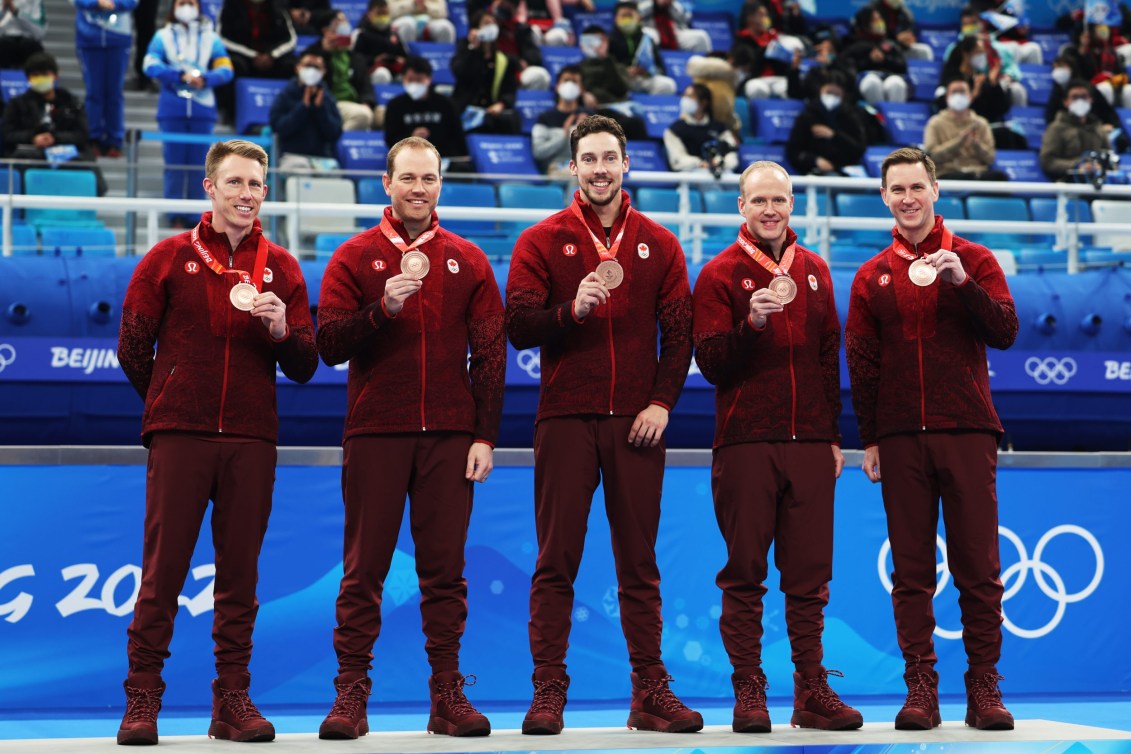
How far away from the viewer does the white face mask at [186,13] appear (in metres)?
11.3

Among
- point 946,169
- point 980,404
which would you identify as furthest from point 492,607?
point 946,169

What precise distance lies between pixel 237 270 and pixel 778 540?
2.37 metres

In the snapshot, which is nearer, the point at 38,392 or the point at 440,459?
the point at 440,459

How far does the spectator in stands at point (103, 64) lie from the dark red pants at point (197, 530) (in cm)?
680

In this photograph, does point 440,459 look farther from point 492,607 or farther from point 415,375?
point 492,607

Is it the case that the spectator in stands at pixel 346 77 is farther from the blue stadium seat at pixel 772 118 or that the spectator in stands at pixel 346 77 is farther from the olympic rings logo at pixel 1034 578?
the olympic rings logo at pixel 1034 578

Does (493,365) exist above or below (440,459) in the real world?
above

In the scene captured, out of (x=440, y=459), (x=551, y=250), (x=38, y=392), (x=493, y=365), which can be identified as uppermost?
(x=551, y=250)

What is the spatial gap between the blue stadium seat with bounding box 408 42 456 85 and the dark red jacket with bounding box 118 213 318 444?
1103 centimetres

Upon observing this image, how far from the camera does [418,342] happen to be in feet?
17.9

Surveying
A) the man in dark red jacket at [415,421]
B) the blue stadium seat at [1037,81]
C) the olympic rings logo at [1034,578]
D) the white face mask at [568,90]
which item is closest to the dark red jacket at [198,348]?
the man in dark red jacket at [415,421]

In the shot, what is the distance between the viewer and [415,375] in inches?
214

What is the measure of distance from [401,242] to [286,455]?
7.31 feet

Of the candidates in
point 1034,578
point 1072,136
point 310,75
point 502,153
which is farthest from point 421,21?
point 1034,578
